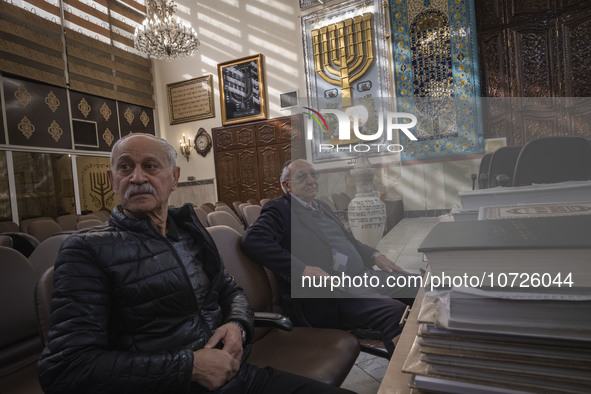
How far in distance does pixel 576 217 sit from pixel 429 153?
711 cm

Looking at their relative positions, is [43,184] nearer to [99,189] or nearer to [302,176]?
[99,189]

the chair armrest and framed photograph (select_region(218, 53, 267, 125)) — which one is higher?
framed photograph (select_region(218, 53, 267, 125))

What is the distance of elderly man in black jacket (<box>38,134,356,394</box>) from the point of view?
87 cm

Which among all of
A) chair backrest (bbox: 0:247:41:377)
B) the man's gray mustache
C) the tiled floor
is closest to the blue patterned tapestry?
the tiled floor

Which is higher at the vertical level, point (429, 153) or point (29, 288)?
point (429, 153)

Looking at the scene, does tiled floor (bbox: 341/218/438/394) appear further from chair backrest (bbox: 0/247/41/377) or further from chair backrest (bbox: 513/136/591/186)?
chair backrest (bbox: 0/247/41/377)

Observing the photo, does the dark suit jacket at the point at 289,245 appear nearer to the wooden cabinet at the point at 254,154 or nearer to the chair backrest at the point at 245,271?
the chair backrest at the point at 245,271

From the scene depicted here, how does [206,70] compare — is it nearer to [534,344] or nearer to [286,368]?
[286,368]

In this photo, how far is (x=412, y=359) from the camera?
45 centimetres

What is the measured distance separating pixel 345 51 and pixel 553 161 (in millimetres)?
6131

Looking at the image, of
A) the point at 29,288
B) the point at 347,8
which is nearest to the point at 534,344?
the point at 29,288

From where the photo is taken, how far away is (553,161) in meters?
2.48

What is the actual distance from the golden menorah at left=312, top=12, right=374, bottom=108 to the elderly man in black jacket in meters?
7.14

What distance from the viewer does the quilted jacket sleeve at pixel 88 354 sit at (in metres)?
0.85
